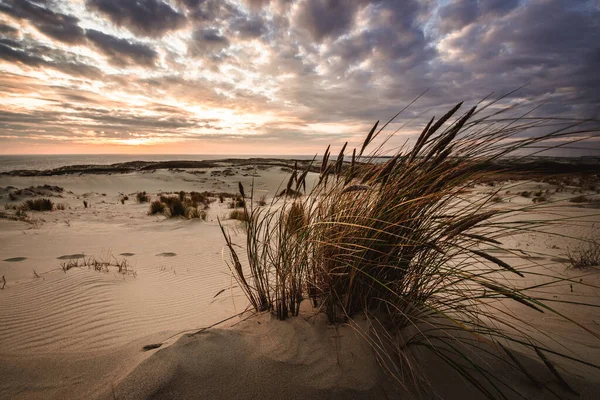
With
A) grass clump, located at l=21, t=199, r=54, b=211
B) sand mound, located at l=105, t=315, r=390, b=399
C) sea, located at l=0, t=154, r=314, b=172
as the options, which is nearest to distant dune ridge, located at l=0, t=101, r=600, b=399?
sand mound, located at l=105, t=315, r=390, b=399

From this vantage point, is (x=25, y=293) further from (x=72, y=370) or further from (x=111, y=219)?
(x=111, y=219)

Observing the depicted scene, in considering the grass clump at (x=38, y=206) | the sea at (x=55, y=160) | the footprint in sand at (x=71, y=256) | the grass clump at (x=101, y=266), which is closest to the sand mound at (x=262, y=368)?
the grass clump at (x=101, y=266)

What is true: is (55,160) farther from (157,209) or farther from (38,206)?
(157,209)

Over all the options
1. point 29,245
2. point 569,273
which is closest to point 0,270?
point 29,245

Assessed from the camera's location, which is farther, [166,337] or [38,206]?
[38,206]

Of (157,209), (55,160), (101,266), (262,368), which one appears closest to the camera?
(262,368)

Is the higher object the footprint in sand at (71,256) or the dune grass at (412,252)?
the dune grass at (412,252)

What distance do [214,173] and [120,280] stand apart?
82.1ft

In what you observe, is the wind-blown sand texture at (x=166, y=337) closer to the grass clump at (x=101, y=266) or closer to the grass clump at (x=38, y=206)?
the grass clump at (x=101, y=266)

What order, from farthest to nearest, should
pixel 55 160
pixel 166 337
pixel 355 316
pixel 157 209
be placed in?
1. pixel 55 160
2. pixel 157 209
3. pixel 166 337
4. pixel 355 316

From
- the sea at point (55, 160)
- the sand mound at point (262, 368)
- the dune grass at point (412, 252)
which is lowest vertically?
the sea at point (55, 160)

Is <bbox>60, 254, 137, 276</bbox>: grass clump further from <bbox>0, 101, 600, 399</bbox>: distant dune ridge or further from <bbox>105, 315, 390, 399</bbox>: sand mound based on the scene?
<bbox>105, 315, 390, 399</bbox>: sand mound

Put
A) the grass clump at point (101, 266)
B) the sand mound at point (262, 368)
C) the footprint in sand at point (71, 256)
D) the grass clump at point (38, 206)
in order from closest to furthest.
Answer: the sand mound at point (262, 368) < the grass clump at point (101, 266) < the footprint in sand at point (71, 256) < the grass clump at point (38, 206)

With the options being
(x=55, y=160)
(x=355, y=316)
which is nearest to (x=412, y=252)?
(x=355, y=316)
